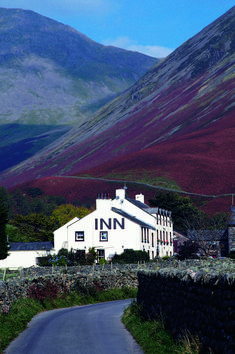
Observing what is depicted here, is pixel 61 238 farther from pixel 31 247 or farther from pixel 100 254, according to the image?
pixel 100 254

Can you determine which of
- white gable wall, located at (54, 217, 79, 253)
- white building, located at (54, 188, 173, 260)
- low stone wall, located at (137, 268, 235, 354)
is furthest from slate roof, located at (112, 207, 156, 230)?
low stone wall, located at (137, 268, 235, 354)

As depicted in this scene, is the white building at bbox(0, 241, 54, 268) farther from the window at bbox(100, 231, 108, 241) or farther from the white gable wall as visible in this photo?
the window at bbox(100, 231, 108, 241)

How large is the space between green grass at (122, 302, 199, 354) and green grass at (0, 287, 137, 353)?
4.31 meters

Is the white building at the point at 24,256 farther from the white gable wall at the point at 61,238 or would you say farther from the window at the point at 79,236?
the window at the point at 79,236

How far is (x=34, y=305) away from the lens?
31.7 m

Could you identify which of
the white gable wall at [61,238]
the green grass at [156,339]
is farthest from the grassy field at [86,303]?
the white gable wall at [61,238]

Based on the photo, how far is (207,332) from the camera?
14133mm

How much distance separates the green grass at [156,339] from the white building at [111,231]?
185 feet

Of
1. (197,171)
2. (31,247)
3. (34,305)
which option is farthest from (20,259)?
(197,171)

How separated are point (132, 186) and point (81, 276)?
13684 cm

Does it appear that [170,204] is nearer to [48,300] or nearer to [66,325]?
[48,300]

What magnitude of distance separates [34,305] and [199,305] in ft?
58.5

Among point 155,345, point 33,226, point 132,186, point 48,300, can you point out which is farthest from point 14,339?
point 132,186

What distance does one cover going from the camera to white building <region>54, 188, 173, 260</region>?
266 ft
